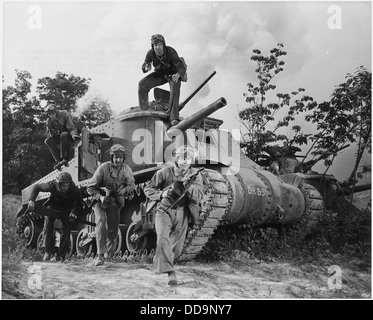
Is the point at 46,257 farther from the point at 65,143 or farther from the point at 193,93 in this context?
the point at 193,93

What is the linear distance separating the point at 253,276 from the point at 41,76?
4913mm

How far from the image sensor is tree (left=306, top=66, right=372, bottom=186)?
11203 millimetres

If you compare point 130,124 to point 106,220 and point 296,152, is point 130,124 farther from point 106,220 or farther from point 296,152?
point 296,152

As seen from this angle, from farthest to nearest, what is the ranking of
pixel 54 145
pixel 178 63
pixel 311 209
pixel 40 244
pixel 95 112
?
pixel 311 209, pixel 40 244, pixel 95 112, pixel 54 145, pixel 178 63

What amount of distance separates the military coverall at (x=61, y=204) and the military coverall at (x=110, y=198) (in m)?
0.97

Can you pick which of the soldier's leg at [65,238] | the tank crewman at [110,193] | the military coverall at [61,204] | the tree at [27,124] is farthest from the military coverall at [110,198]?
the tree at [27,124]

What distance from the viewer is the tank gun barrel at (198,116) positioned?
10406 mm

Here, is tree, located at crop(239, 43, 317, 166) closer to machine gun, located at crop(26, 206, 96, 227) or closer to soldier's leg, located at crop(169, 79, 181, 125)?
soldier's leg, located at crop(169, 79, 181, 125)

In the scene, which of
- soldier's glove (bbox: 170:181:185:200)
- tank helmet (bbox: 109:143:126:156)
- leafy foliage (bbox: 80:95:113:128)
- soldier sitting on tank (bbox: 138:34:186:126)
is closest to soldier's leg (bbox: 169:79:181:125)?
soldier sitting on tank (bbox: 138:34:186:126)

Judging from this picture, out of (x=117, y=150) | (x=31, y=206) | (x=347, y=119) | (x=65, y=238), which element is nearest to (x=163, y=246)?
(x=117, y=150)

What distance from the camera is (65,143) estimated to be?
11656mm

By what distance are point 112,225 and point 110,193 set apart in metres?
0.59

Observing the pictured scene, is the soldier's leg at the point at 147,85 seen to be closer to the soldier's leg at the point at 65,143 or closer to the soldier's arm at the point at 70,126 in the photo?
the soldier's arm at the point at 70,126

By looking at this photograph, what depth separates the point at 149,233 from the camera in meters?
10.6
